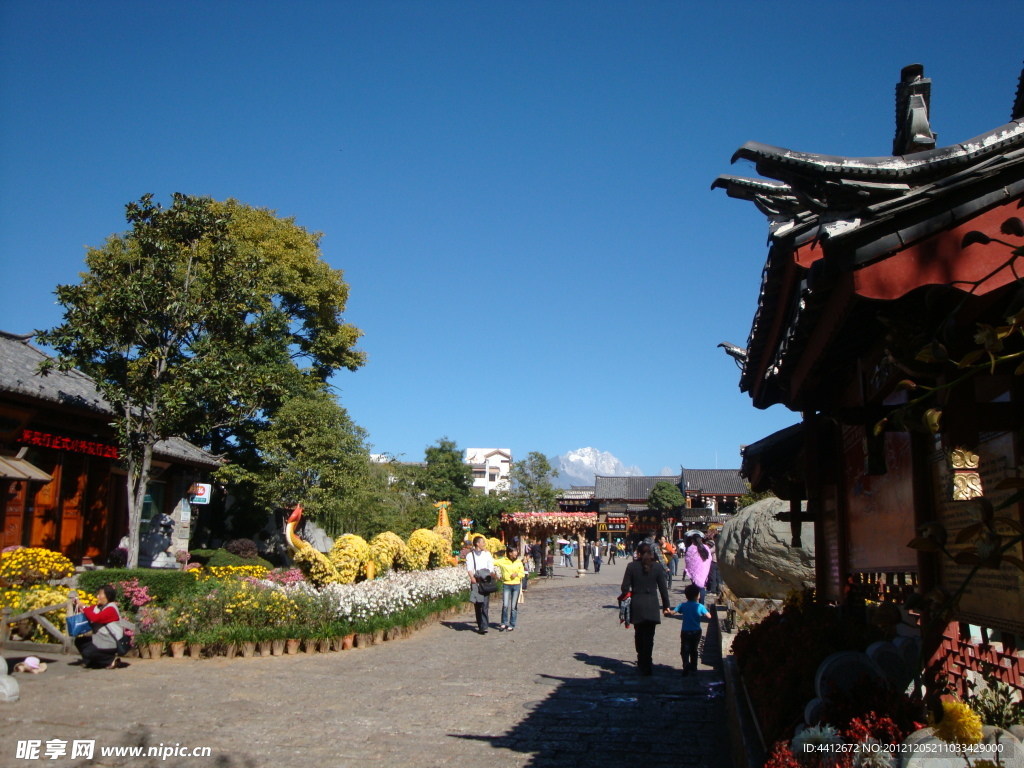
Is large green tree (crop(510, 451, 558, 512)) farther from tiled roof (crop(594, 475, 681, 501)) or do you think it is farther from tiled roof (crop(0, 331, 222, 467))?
tiled roof (crop(0, 331, 222, 467))

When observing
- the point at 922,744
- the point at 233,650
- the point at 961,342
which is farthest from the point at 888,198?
the point at 233,650

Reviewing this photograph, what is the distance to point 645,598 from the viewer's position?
10539 millimetres

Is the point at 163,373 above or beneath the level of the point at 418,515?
above

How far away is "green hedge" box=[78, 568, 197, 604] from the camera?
1358cm

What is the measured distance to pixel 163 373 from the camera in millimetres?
16656

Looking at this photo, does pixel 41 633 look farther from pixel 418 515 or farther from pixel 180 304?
pixel 418 515

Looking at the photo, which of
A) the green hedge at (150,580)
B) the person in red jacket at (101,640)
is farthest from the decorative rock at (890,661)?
the green hedge at (150,580)

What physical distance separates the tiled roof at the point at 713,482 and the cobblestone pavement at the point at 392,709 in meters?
56.1

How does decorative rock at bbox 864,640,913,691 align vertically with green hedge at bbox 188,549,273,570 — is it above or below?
above

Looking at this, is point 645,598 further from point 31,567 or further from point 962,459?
point 31,567

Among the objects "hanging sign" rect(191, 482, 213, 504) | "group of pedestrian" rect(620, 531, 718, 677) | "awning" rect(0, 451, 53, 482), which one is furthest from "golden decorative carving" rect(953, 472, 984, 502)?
"hanging sign" rect(191, 482, 213, 504)

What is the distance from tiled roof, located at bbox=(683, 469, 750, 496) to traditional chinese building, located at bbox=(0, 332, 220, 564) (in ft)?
169

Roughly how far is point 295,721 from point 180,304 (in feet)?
37.7

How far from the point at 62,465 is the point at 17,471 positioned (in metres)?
5.69
